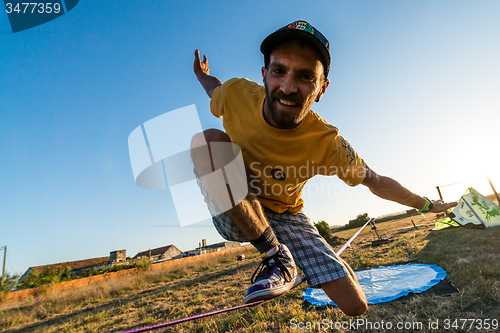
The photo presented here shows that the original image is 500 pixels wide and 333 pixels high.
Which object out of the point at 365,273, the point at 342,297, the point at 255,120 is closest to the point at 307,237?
the point at 342,297

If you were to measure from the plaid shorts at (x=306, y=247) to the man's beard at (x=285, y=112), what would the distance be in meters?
1.09

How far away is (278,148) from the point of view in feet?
7.22

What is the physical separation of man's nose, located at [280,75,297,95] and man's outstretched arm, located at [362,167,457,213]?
1.46m

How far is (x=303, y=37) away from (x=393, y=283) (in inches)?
193

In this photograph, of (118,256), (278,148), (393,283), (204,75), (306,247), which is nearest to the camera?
(278,148)

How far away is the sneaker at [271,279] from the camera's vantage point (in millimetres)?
1746

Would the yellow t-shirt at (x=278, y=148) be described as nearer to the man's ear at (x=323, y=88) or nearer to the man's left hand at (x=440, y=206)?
the man's ear at (x=323, y=88)

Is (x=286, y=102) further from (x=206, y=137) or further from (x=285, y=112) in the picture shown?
(x=206, y=137)

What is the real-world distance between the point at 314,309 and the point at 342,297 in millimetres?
1616

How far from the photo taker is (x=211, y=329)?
3.51m

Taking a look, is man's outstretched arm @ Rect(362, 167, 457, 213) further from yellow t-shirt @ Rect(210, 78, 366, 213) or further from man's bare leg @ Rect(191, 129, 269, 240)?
man's bare leg @ Rect(191, 129, 269, 240)

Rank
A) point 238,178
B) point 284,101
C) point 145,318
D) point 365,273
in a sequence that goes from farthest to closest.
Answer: point 365,273 < point 145,318 < point 284,101 < point 238,178

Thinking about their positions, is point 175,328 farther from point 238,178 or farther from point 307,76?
point 307,76

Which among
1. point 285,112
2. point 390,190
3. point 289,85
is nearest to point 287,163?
point 285,112
